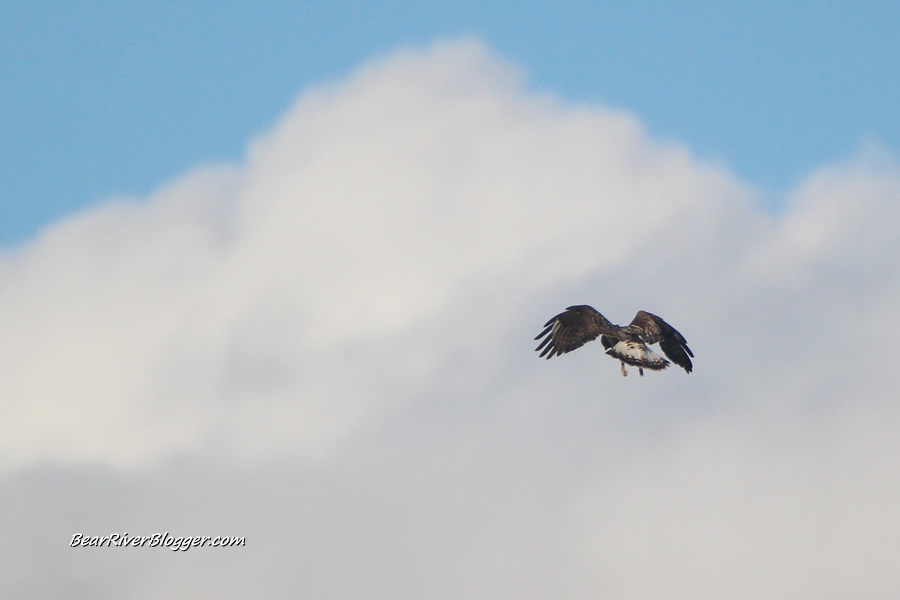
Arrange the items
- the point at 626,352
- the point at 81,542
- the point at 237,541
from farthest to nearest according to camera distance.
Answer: the point at 237,541
the point at 81,542
the point at 626,352

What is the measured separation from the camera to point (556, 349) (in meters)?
63.9

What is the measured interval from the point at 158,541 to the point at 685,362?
17513 mm

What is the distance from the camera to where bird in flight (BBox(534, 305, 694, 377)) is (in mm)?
63531

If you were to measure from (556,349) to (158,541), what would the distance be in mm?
14133

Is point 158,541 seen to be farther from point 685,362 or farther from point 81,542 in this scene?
point 685,362

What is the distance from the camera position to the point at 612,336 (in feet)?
209

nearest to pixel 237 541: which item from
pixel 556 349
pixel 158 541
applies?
pixel 158 541

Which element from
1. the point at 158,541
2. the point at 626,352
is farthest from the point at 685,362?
the point at 158,541

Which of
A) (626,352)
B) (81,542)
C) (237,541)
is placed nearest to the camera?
(626,352)

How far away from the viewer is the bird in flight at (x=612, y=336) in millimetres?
63531

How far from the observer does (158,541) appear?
6669 centimetres

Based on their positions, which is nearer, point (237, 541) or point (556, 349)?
point (556, 349)

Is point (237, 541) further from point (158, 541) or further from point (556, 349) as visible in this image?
point (556, 349)

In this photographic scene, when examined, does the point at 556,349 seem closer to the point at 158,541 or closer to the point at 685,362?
the point at 685,362
